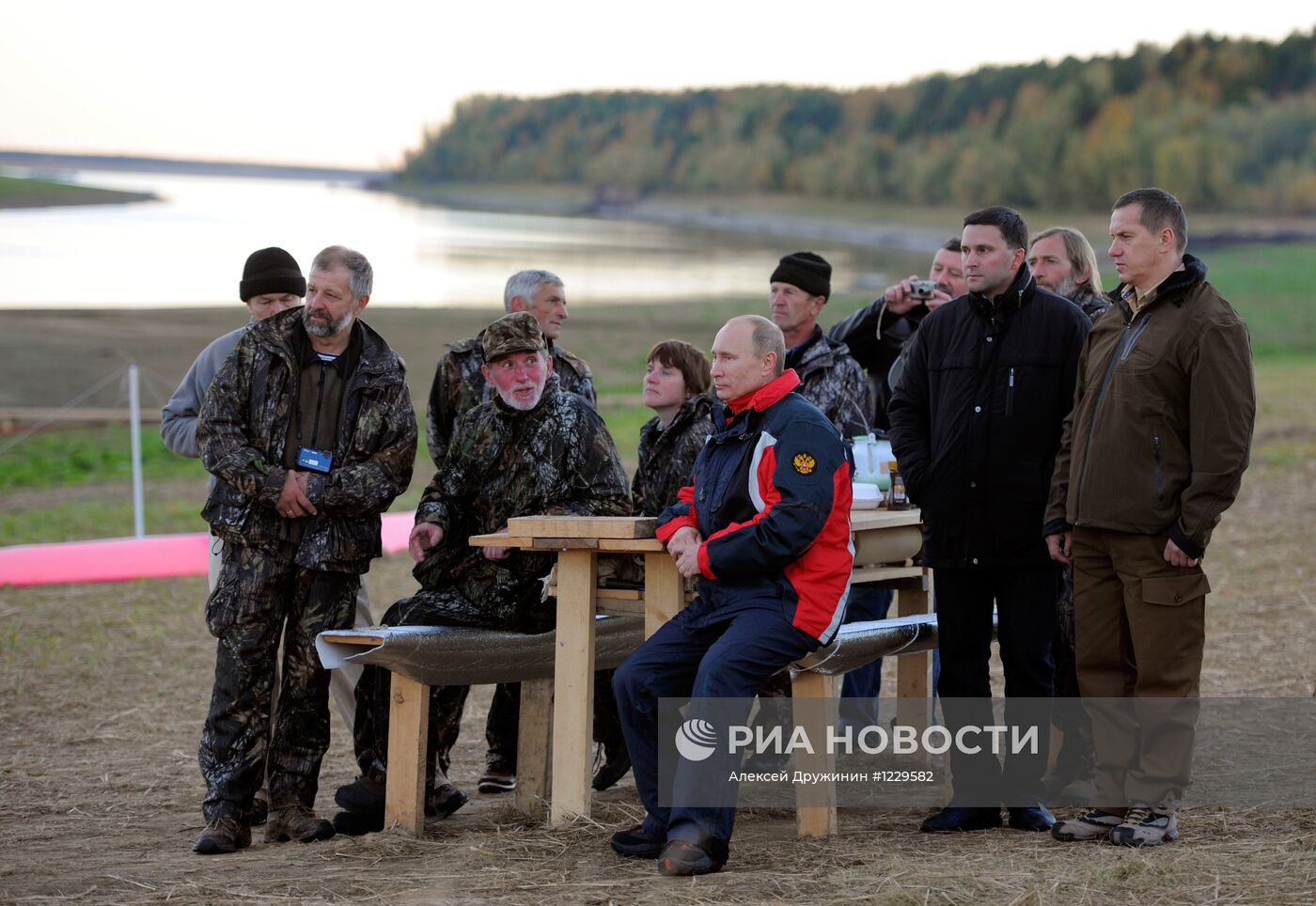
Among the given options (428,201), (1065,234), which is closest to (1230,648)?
(1065,234)

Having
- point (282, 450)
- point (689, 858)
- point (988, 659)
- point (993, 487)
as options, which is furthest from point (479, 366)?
point (689, 858)

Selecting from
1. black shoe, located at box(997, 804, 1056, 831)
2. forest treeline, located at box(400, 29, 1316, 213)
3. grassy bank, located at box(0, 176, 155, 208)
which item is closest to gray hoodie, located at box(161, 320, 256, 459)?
black shoe, located at box(997, 804, 1056, 831)

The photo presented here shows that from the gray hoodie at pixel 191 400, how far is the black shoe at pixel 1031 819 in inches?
125

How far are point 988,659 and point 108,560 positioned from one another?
755 centimetres

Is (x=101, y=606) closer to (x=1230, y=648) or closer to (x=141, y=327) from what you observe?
(x=1230, y=648)

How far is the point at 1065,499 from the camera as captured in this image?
4.41 m

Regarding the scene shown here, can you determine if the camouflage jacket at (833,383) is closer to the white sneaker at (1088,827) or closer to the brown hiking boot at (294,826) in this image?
Answer: the white sneaker at (1088,827)

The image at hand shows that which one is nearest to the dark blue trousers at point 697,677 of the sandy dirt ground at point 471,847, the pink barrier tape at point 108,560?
the sandy dirt ground at point 471,847

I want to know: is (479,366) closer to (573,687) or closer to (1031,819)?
(573,687)

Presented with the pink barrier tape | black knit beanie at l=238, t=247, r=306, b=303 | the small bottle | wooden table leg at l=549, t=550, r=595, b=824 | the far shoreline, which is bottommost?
the pink barrier tape

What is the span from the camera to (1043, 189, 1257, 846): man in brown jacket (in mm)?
4129

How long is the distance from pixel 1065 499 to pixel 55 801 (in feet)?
12.3

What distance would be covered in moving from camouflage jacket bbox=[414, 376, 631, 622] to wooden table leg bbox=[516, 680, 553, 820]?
1.03 ft

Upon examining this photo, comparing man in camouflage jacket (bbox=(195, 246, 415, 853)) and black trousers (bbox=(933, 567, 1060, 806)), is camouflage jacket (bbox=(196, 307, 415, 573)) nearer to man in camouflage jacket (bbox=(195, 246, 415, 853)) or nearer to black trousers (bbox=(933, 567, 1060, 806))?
man in camouflage jacket (bbox=(195, 246, 415, 853))
